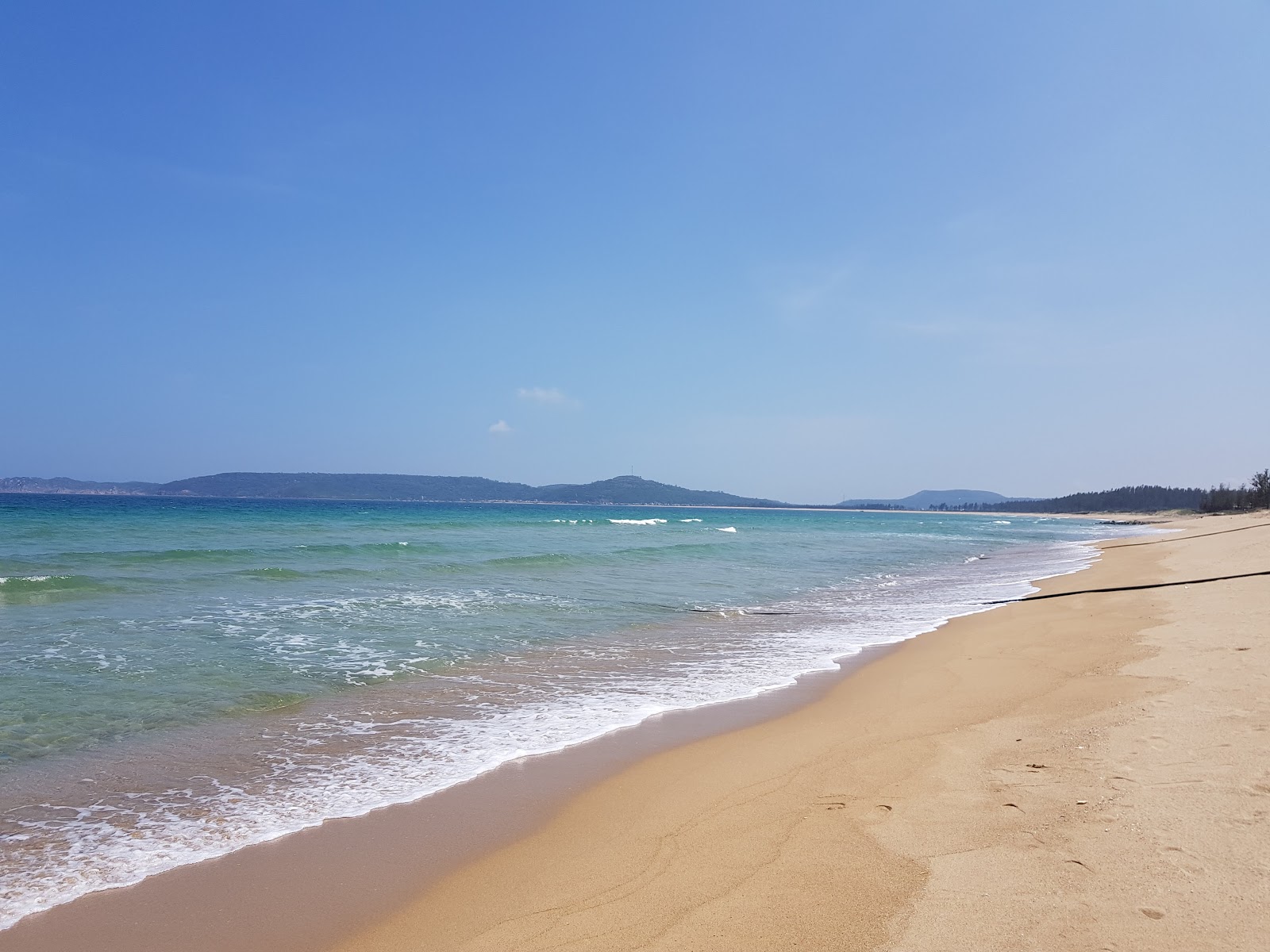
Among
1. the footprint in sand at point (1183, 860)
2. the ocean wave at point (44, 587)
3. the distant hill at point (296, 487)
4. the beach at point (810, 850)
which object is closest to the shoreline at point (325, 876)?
the beach at point (810, 850)

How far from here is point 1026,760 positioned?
180 inches

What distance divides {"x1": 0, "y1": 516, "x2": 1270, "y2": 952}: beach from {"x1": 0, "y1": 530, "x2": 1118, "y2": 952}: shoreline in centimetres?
1

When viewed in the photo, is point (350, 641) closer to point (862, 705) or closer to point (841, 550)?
point (862, 705)

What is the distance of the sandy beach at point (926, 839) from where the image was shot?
276 cm

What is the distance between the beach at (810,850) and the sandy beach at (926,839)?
15 millimetres

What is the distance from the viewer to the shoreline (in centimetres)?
315

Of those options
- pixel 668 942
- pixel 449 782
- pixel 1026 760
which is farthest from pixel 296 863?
pixel 1026 760

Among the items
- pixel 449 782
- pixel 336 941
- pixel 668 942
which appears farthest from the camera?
pixel 449 782

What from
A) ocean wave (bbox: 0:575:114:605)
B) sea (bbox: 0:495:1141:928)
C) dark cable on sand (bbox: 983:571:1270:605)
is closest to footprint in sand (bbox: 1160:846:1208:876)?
sea (bbox: 0:495:1141:928)

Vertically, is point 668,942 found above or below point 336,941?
above

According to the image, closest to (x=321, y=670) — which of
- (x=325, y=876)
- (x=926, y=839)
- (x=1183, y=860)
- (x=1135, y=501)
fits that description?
(x=325, y=876)

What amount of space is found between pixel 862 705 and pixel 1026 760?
237 cm

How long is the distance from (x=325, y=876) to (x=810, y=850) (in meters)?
2.48

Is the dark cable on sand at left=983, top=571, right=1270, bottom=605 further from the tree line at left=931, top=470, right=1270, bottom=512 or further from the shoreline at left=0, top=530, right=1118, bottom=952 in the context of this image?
the tree line at left=931, top=470, right=1270, bottom=512
